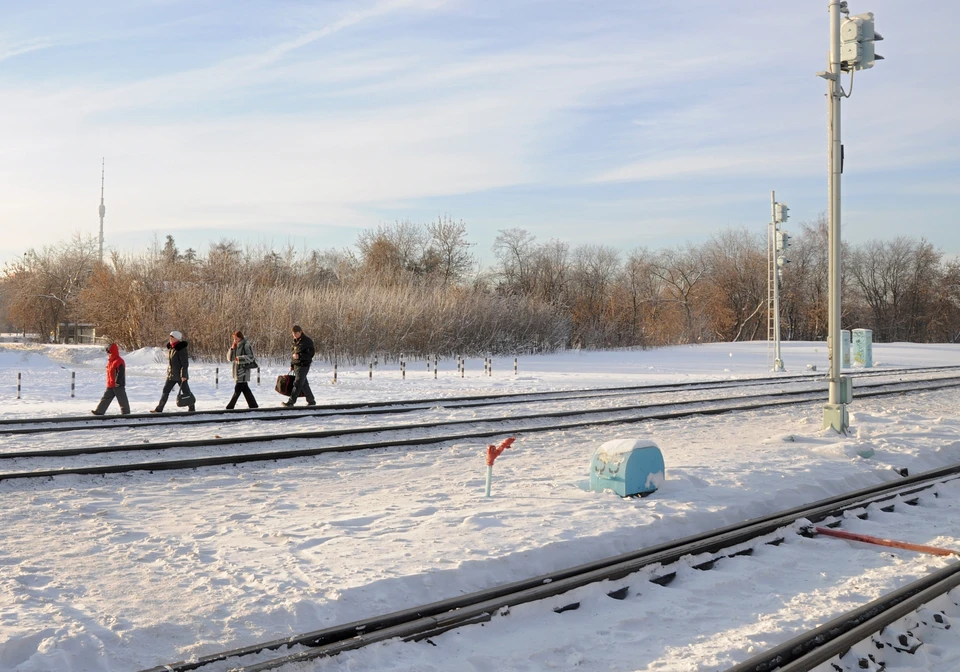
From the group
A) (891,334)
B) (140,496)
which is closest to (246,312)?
(140,496)

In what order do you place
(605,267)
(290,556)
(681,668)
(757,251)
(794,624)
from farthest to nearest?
(757,251)
(605,267)
(290,556)
(794,624)
(681,668)

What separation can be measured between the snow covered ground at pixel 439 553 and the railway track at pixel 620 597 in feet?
0.33

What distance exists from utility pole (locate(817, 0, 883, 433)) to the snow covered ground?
61cm

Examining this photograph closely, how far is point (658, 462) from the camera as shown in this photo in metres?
9.26

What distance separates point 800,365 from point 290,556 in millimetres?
38026

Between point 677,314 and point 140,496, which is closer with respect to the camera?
point 140,496

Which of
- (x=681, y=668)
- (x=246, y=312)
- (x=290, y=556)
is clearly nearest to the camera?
(x=681, y=668)

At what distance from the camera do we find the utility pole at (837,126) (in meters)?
13.1

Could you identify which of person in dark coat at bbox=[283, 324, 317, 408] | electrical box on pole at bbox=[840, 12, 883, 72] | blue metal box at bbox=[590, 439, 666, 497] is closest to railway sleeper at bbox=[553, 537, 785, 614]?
blue metal box at bbox=[590, 439, 666, 497]

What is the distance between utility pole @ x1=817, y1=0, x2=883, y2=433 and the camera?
13.1 meters

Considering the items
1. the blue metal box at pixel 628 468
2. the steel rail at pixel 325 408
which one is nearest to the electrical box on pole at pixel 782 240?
the steel rail at pixel 325 408

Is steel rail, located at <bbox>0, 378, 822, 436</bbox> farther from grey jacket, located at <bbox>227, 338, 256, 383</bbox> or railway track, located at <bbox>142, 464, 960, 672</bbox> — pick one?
railway track, located at <bbox>142, 464, 960, 672</bbox>

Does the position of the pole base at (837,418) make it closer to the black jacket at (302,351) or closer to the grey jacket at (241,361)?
the black jacket at (302,351)

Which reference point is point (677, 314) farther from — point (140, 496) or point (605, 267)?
point (140, 496)
